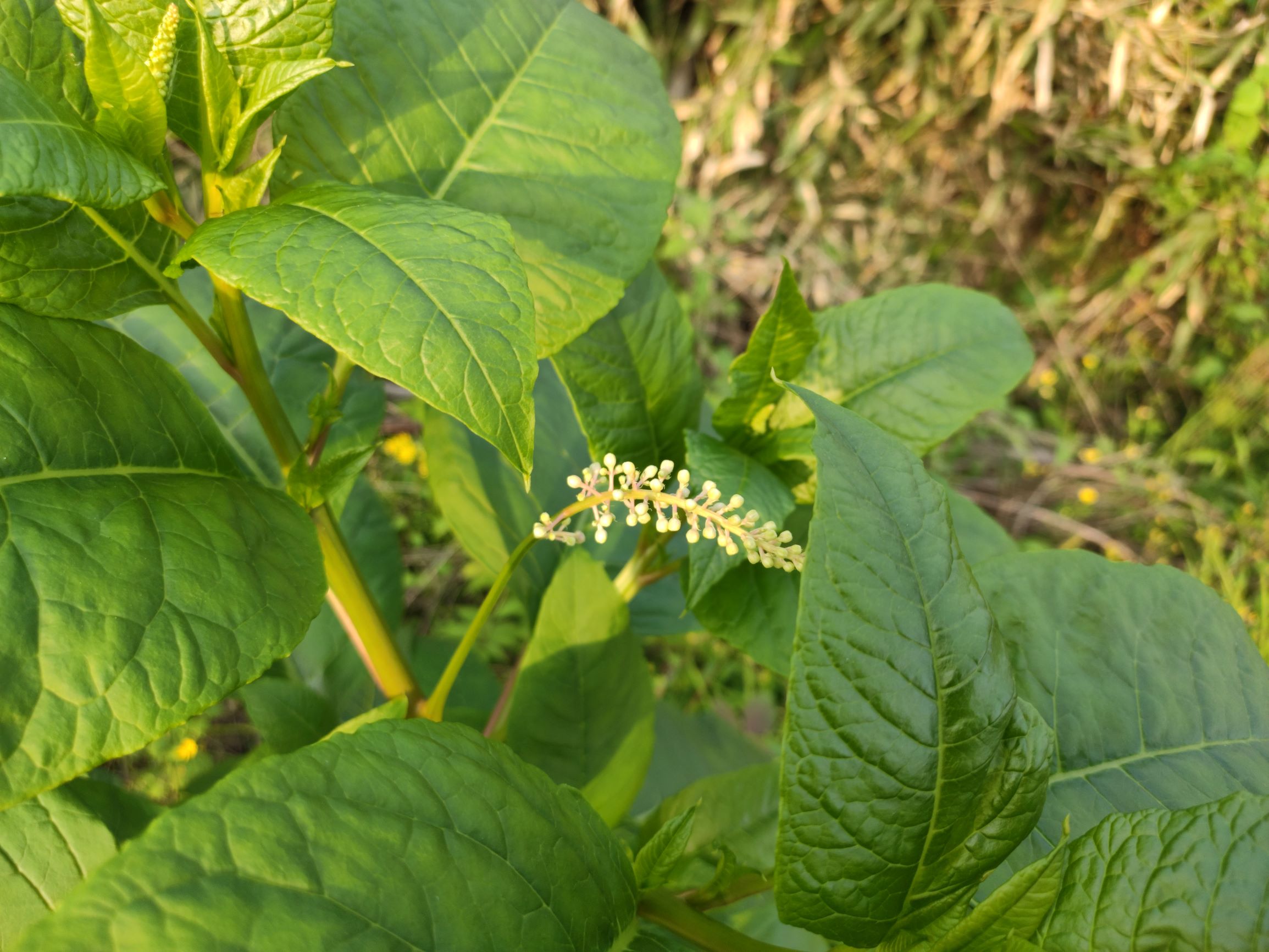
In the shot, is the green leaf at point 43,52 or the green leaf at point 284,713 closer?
the green leaf at point 43,52

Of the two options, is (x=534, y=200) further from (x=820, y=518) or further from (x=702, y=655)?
(x=702, y=655)

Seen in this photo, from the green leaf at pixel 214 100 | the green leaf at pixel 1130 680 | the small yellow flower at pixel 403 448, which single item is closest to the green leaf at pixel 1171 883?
the green leaf at pixel 1130 680

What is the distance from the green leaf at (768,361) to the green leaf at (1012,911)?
1.35 ft

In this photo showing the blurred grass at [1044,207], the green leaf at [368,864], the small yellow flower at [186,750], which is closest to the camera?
the green leaf at [368,864]

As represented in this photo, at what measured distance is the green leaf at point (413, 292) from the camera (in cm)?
46

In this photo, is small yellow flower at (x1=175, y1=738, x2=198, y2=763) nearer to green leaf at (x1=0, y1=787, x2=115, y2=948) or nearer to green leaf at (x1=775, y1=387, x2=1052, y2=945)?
green leaf at (x1=0, y1=787, x2=115, y2=948)

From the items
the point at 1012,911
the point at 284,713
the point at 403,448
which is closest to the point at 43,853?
the point at 284,713

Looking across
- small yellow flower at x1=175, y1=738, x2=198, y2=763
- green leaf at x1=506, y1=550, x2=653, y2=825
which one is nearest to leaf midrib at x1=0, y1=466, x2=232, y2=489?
green leaf at x1=506, y1=550, x2=653, y2=825

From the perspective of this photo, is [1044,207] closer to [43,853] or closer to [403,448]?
[403,448]

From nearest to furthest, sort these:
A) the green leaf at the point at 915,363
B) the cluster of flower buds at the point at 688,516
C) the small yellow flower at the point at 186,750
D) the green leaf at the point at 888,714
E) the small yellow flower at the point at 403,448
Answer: the green leaf at the point at 888,714 → the cluster of flower buds at the point at 688,516 → the green leaf at the point at 915,363 → the small yellow flower at the point at 186,750 → the small yellow flower at the point at 403,448

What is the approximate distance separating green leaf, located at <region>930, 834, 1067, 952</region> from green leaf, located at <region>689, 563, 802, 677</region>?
0.27m

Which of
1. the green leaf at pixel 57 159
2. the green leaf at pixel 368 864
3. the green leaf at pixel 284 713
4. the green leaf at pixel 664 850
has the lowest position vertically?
the green leaf at pixel 284 713

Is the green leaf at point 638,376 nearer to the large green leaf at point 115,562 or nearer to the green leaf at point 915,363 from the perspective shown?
the green leaf at point 915,363

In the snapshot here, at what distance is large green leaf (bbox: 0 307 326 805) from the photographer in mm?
454
